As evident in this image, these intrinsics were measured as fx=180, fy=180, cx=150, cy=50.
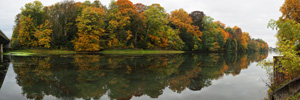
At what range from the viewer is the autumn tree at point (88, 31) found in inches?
1698

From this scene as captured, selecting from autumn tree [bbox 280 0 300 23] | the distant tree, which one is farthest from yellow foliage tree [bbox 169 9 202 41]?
autumn tree [bbox 280 0 300 23]

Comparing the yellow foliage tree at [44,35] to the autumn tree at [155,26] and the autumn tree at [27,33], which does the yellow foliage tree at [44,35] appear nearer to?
the autumn tree at [27,33]

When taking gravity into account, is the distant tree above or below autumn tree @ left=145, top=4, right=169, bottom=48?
above

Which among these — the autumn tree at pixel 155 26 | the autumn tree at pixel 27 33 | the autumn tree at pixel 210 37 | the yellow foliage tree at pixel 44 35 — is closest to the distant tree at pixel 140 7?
the autumn tree at pixel 155 26

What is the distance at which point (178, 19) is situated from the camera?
6397 centimetres

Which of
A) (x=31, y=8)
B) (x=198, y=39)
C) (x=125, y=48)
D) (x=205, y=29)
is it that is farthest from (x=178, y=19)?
(x=31, y=8)

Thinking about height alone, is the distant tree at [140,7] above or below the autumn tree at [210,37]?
above

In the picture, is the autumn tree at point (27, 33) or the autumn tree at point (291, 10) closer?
the autumn tree at point (291, 10)

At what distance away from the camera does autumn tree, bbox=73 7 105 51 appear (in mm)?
43125

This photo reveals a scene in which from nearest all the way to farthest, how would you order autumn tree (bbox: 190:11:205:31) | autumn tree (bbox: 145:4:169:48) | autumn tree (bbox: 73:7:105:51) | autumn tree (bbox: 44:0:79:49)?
autumn tree (bbox: 73:7:105:51), autumn tree (bbox: 44:0:79:49), autumn tree (bbox: 145:4:169:48), autumn tree (bbox: 190:11:205:31)

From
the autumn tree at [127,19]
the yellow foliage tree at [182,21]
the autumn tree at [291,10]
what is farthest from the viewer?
the yellow foliage tree at [182,21]

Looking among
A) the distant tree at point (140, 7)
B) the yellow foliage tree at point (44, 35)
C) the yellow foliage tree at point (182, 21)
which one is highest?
the distant tree at point (140, 7)

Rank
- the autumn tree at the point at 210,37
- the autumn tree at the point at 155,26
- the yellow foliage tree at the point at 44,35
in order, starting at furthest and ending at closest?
the autumn tree at the point at 210,37 < the autumn tree at the point at 155,26 < the yellow foliage tree at the point at 44,35

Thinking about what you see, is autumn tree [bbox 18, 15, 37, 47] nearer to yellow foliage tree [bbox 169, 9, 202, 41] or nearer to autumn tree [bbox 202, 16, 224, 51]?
yellow foliage tree [bbox 169, 9, 202, 41]
